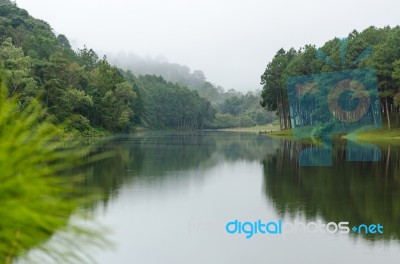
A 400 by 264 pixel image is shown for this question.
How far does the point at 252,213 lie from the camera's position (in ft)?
62.8

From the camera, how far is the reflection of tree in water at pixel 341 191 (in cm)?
1769

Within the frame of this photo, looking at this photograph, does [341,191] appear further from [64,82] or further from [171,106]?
[171,106]

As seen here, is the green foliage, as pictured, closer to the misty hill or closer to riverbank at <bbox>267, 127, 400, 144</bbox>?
the misty hill

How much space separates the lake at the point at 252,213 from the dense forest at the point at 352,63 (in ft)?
105

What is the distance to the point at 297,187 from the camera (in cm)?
2478

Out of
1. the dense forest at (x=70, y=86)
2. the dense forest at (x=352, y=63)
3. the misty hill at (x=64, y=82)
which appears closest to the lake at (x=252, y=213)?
the dense forest at (x=70, y=86)

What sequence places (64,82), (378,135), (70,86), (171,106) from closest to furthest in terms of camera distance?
1. (378,135)
2. (70,86)
3. (64,82)
4. (171,106)

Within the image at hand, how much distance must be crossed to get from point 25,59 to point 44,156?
68.3m

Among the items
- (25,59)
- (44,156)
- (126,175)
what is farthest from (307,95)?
(44,156)

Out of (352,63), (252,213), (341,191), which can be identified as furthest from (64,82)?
(252,213)

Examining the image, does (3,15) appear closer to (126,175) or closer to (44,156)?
(126,175)

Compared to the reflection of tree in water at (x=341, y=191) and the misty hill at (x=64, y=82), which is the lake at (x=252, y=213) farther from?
the misty hill at (x=64, y=82)

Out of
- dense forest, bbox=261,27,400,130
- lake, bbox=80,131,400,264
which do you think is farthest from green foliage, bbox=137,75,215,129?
lake, bbox=80,131,400,264

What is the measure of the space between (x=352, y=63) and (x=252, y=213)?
2202 inches
